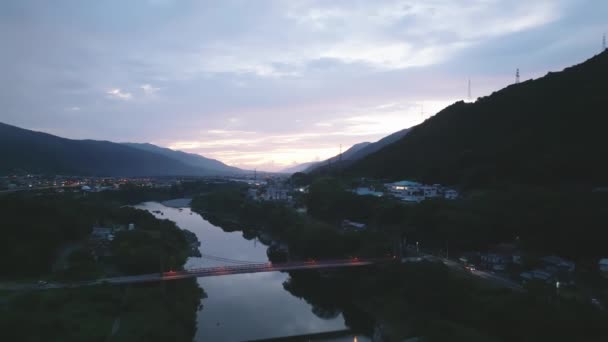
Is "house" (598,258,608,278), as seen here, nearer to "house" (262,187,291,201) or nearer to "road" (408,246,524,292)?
"road" (408,246,524,292)

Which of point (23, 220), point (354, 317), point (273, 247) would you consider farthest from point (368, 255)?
point (23, 220)

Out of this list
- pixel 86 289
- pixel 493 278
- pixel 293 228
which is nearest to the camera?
pixel 86 289

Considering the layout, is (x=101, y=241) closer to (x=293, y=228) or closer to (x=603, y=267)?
(x=293, y=228)

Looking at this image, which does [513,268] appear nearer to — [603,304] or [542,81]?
[603,304]

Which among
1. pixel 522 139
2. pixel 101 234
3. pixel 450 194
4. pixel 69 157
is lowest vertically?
pixel 101 234

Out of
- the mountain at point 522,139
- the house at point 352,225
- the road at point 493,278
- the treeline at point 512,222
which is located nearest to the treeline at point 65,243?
the house at point 352,225

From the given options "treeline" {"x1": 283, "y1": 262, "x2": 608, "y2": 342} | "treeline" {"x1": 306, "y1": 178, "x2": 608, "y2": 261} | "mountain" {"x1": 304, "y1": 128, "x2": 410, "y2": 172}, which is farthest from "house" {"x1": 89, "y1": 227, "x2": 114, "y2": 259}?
"mountain" {"x1": 304, "y1": 128, "x2": 410, "y2": 172}

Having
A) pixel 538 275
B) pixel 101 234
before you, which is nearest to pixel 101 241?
pixel 101 234
